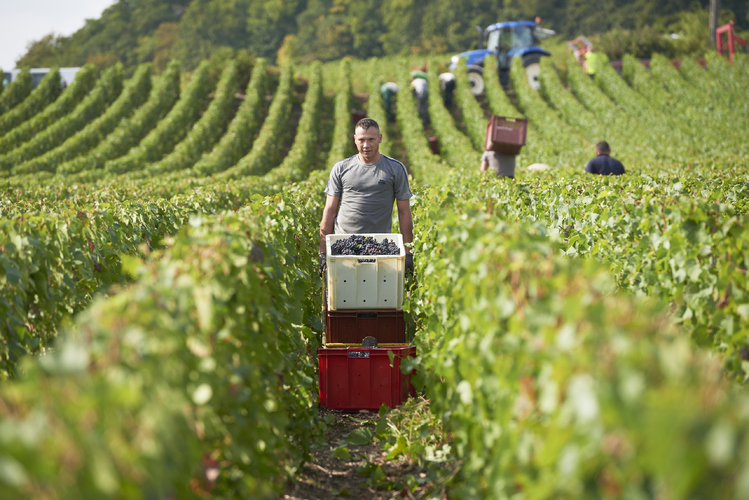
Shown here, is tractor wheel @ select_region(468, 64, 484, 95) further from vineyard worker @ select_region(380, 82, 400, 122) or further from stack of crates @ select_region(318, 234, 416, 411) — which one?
stack of crates @ select_region(318, 234, 416, 411)

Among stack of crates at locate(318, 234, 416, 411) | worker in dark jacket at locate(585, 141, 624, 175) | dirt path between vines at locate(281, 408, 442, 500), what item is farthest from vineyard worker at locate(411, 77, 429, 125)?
dirt path between vines at locate(281, 408, 442, 500)

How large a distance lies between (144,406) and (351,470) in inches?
101

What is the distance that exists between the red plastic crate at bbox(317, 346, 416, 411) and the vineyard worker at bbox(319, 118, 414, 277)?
1264mm

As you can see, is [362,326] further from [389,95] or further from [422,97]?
[389,95]

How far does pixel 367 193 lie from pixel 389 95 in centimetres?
2743

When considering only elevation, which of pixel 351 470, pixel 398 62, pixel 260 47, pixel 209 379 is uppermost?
pixel 260 47

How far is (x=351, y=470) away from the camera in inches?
156

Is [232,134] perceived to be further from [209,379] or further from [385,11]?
[385,11]

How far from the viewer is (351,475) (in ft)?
12.8

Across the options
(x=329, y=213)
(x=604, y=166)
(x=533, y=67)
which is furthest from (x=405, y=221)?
(x=533, y=67)

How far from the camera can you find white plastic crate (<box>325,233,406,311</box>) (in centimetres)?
481

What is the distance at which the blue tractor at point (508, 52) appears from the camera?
3517 centimetres

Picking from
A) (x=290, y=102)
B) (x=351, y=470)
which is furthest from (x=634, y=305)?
(x=290, y=102)

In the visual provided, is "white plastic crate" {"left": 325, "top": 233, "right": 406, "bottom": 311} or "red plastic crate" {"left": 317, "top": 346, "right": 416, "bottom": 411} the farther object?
"white plastic crate" {"left": 325, "top": 233, "right": 406, "bottom": 311}
